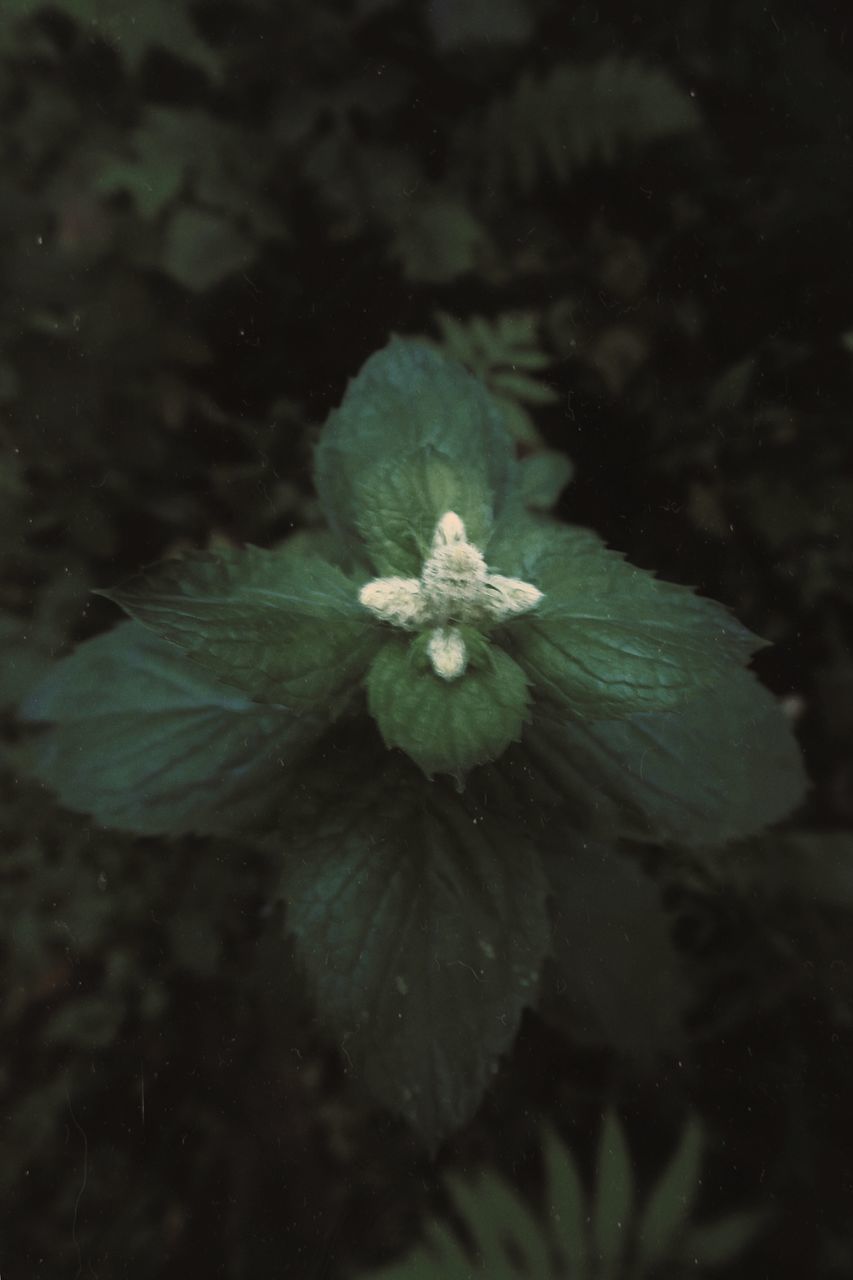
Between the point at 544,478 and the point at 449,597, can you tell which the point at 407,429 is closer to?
the point at 449,597

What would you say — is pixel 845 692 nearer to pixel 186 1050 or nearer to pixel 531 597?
pixel 531 597

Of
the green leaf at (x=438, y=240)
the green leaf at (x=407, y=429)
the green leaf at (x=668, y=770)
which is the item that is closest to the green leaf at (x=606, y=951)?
the green leaf at (x=668, y=770)

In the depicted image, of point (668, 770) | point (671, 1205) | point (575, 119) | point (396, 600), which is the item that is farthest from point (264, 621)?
point (575, 119)

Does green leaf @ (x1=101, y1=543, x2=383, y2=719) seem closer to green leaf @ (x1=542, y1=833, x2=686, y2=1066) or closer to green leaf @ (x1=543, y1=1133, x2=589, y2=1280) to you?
green leaf @ (x1=542, y1=833, x2=686, y2=1066)

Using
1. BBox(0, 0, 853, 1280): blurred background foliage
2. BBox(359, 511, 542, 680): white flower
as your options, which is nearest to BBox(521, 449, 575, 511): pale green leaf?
BBox(0, 0, 853, 1280): blurred background foliage

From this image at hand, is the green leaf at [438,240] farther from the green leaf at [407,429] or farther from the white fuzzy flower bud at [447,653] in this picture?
the white fuzzy flower bud at [447,653]

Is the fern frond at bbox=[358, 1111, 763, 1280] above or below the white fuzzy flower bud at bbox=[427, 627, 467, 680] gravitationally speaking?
below

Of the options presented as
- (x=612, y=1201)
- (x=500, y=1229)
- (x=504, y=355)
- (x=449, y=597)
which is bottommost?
(x=500, y=1229)
